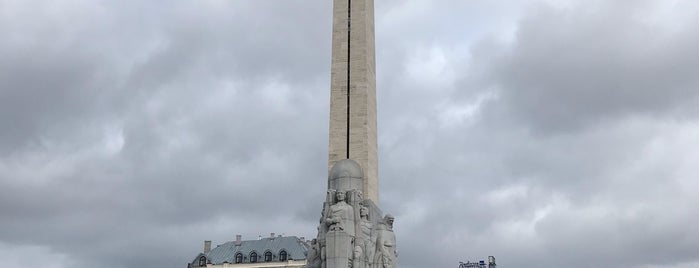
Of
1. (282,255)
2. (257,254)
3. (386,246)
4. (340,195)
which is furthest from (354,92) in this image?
(257,254)

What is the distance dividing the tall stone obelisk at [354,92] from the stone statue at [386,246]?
1.46m

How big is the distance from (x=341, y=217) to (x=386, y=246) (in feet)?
8.11

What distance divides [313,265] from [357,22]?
35.5 feet

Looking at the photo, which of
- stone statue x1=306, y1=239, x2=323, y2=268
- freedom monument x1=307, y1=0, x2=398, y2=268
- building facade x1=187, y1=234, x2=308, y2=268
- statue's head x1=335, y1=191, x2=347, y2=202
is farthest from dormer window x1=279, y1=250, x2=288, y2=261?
statue's head x1=335, y1=191, x2=347, y2=202

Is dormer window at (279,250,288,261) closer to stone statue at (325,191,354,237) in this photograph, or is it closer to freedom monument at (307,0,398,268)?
freedom monument at (307,0,398,268)

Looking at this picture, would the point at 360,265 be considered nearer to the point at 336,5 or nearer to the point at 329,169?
the point at 329,169

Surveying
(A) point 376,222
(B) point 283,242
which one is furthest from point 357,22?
(B) point 283,242

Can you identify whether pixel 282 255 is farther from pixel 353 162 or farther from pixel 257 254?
pixel 353 162

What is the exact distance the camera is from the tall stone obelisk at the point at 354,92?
107 ft

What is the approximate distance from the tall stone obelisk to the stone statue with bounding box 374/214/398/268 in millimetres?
1463

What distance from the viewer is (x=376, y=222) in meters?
30.8

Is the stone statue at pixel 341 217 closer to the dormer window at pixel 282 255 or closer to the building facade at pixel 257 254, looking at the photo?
the building facade at pixel 257 254

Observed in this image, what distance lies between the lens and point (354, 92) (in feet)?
109

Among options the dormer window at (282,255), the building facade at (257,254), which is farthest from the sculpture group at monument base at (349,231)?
the dormer window at (282,255)
